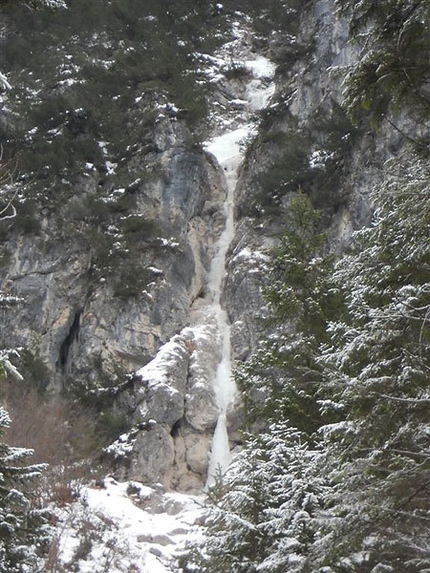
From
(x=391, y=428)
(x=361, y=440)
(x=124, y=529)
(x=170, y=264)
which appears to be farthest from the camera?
(x=170, y=264)

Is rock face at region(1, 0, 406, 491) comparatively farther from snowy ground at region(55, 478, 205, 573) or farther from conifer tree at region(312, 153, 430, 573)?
conifer tree at region(312, 153, 430, 573)

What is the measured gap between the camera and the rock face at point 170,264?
23.1m

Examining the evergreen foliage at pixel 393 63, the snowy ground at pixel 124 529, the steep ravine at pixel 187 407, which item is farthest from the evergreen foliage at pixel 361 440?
the steep ravine at pixel 187 407

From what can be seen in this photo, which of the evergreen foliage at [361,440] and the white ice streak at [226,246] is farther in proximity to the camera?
the white ice streak at [226,246]

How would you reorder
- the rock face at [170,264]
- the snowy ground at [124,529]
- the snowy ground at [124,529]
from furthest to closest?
the rock face at [170,264]
the snowy ground at [124,529]
the snowy ground at [124,529]

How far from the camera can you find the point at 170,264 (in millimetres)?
27922

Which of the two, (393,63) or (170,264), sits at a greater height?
(170,264)

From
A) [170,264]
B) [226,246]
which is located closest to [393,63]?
[170,264]

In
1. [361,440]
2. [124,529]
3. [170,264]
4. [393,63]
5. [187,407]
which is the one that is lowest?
[361,440]

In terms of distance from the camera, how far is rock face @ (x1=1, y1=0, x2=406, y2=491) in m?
23.1

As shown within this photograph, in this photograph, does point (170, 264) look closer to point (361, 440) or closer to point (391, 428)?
point (361, 440)

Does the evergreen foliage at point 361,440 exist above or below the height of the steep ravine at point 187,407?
below

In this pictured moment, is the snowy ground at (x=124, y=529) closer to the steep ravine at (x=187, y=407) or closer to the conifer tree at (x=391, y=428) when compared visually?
the steep ravine at (x=187, y=407)

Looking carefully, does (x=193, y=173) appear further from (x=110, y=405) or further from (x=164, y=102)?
(x=110, y=405)
